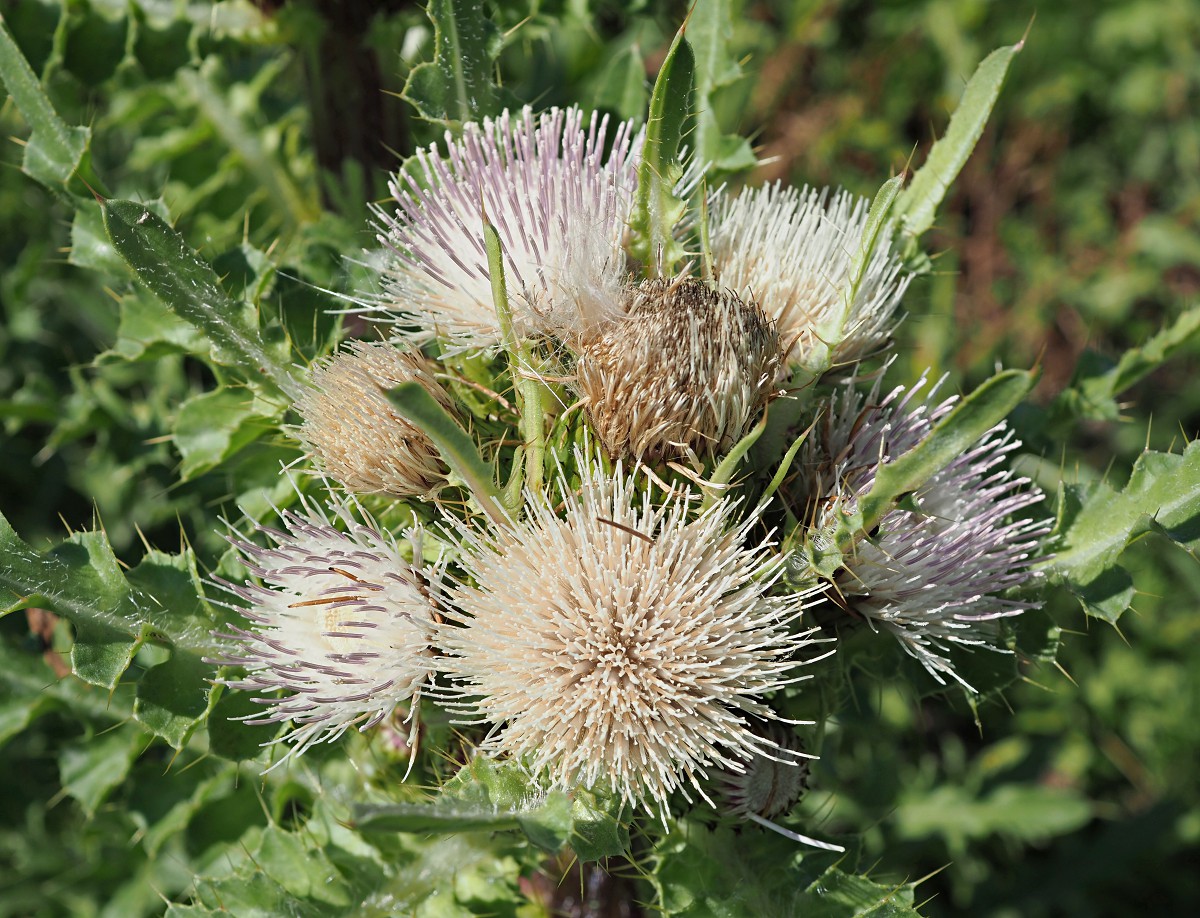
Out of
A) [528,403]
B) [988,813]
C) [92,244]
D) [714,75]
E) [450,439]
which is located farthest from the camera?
[988,813]

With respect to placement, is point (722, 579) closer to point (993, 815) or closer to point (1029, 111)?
point (993, 815)

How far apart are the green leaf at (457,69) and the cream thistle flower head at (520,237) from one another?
19cm

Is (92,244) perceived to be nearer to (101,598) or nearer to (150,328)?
(150,328)

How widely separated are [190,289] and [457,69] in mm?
720

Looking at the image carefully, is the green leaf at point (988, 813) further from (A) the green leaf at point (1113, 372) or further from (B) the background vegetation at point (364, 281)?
(A) the green leaf at point (1113, 372)

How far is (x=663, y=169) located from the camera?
186cm

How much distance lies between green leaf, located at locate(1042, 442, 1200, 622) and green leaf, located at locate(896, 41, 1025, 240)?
26.4 inches

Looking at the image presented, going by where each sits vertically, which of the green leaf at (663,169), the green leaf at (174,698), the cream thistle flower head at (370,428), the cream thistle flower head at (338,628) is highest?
the green leaf at (663,169)

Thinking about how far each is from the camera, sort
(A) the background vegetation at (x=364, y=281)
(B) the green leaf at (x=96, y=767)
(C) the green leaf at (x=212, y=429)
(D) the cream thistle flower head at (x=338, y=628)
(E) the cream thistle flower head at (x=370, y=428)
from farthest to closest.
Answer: (B) the green leaf at (x=96, y=767) < (A) the background vegetation at (x=364, y=281) < (C) the green leaf at (x=212, y=429) < (E) the cream thistle flower head at (x=370, y=428) < (D) the cream thistle flower head at (x=338, y=628)

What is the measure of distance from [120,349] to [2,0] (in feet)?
4.11

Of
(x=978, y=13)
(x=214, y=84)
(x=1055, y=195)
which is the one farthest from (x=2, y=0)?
(x=1055, y=195)

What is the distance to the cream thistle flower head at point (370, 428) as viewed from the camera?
6.08ft

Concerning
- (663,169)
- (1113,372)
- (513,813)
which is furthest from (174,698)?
(1113,372)

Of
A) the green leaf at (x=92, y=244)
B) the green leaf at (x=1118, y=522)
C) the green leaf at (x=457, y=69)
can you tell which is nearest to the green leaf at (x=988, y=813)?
the green leaf at (x=1118, y=522)
